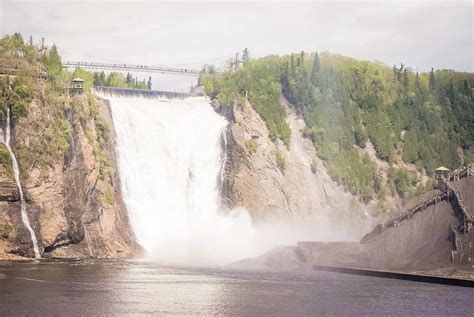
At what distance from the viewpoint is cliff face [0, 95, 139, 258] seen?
355 feet

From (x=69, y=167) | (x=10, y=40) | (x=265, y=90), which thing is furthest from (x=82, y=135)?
(x=265, y=90)

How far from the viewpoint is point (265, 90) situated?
170m

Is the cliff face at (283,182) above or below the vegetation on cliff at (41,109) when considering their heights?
below

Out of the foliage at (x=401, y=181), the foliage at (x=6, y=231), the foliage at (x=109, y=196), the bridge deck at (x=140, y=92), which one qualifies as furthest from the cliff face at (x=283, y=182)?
the foliage at (x=6, y=231)

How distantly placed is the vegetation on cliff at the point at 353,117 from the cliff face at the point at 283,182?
275 centimetres

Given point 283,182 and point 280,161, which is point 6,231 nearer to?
point 283,182

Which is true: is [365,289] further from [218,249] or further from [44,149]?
[44,149]

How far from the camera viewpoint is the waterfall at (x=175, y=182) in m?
126

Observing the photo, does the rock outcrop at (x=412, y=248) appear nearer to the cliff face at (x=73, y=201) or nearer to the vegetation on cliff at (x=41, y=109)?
the cliff face at (x=73, y=201)

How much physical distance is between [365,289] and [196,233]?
58177mm

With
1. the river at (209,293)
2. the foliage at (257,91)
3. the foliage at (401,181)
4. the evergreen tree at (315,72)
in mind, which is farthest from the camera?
the evergreen tree at (315,72)

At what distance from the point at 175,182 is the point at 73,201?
1111 inches

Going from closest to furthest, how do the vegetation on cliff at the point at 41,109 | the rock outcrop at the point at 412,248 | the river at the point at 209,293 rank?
1. the river at the point at 209,293
2. the rock outcrop at the point at 412,248
3. the vegetation on cliff at the point at 41,109

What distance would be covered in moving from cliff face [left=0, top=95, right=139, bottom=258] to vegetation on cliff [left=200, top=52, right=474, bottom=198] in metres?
42.2
